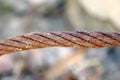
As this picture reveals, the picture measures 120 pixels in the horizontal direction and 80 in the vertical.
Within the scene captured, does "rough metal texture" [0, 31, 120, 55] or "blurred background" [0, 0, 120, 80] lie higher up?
"rough metal texture" [0, 31, 120, 55]

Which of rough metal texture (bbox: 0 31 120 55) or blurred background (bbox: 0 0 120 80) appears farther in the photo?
blurred background (bbox: 0 0 120 80)

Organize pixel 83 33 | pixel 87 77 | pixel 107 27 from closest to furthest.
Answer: pixel 83 33 → pixel 87 77 → pixel 107 27

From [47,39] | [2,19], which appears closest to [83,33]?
[47,39]

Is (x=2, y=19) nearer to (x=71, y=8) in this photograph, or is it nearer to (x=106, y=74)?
(x=71, y=8)

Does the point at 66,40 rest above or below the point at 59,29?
above

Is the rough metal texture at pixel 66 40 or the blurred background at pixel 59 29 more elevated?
the rough metal texture at pixel 66 40
